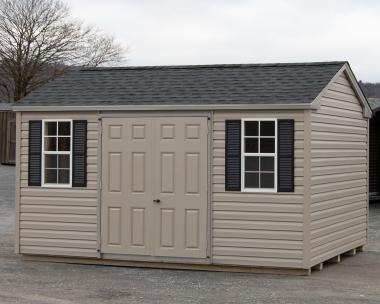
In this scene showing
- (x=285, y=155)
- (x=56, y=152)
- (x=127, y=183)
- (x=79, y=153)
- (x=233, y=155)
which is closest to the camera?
(x=285, y=155)

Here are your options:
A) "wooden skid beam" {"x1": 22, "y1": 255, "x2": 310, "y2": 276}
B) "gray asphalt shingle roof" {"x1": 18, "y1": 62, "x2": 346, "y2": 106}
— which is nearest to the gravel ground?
"wooden skid beam" {"x1": 22, "y1": 255, "x2": 310, "y2": 276}

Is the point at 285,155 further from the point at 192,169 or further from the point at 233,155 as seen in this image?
the point at 192,169

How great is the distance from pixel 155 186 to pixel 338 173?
2.76 m

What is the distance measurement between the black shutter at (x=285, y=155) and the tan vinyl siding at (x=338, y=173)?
29 cm

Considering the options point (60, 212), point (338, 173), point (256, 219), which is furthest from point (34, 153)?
point (338, 173)

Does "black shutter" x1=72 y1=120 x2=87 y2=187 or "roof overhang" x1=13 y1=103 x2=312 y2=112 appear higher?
"roof overhang" x1=13 y1=103 x2=312 y2=112

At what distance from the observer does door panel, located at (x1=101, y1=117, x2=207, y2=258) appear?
1160 centimetres

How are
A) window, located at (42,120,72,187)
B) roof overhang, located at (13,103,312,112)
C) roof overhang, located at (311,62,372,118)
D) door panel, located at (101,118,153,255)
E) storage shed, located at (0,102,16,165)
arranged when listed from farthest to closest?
storage shed, located at (0,102,16,165) < window, located at (42,120,72,187) < door panel, located at (101,118,153,255) < roof overhang, located at (311,62,372,118) < roof overhang, located at (13,103,312,112)

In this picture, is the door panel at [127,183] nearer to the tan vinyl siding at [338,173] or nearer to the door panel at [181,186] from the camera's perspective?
the door panel at [181,186]

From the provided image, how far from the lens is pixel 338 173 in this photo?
12.4 meters

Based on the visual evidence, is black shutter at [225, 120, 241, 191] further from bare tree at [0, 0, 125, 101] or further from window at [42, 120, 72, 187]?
bare tree at [0, 0, 125, 101]

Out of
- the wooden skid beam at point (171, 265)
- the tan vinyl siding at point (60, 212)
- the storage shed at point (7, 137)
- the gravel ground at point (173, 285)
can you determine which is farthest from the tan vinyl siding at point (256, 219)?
the storage shed at point (7, 137)

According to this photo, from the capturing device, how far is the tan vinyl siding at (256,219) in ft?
36.5

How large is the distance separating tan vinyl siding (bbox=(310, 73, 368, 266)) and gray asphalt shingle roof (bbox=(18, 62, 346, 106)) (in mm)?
399
